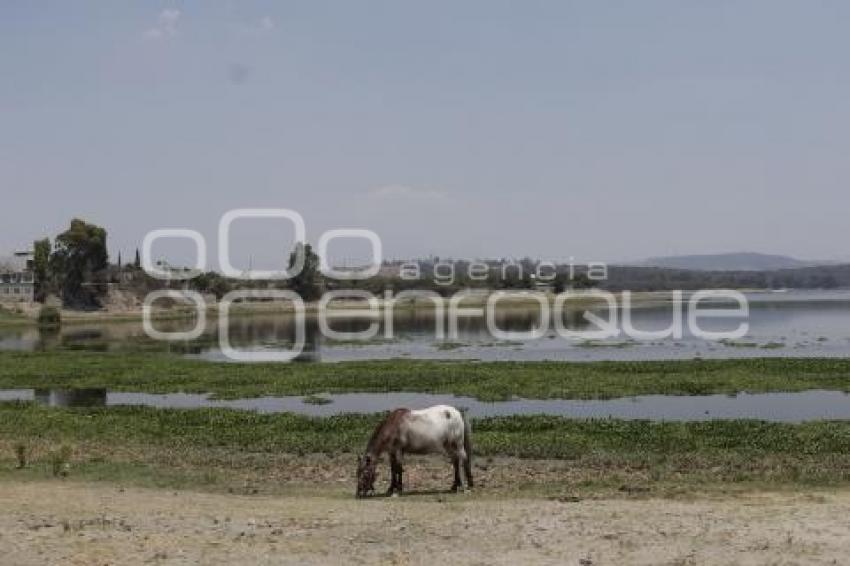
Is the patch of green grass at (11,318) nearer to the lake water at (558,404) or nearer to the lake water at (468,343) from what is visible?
the lake water at (468,343)

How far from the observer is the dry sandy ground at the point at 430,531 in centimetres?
1417

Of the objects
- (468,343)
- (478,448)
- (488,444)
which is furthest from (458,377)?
(468,343)

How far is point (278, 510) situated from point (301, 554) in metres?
3.70

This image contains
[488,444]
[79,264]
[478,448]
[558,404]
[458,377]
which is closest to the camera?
[478,448]

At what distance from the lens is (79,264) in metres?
167

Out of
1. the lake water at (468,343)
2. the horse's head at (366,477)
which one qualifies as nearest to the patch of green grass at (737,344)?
the lake water at (468,343)

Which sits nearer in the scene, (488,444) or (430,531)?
(430,531)

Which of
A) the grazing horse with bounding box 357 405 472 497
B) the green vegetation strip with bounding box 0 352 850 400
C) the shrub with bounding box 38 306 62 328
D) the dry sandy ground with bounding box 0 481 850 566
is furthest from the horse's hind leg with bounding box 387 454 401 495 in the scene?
the shrub with bounding box 38 306 62 328

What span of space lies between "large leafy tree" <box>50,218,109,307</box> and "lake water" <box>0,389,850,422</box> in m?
127

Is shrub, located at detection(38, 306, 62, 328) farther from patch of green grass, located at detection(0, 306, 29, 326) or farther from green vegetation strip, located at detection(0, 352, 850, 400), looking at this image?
green vegetation strip, located at detection(0, 352, 850, 400)

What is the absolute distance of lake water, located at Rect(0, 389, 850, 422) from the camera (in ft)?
118

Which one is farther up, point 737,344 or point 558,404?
point 558,404

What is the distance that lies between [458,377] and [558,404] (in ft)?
37.3

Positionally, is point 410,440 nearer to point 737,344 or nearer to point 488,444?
point 488,444
